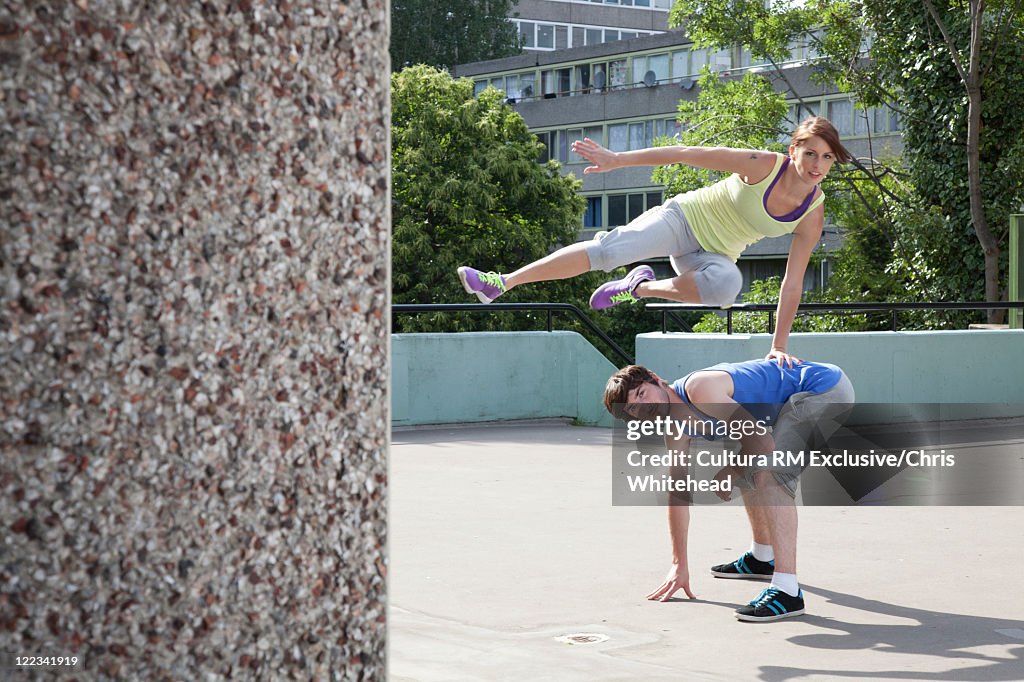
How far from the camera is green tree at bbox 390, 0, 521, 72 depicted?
64625 millimetres

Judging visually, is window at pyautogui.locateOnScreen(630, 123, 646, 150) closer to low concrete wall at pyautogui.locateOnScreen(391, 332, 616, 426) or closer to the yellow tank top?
low concrete wall at pyautogui.locateOnScreen(391, 332, 616, 426)

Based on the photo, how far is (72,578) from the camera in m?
2.12

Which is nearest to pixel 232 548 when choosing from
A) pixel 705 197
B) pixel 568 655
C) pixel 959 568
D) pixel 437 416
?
pixel 568 655

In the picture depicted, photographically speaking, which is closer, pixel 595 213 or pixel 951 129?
pixel 951 129

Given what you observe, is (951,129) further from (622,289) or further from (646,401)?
(646,401)

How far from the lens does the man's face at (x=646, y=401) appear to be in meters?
6.02

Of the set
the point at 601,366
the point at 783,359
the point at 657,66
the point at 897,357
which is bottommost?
the point at 601,366

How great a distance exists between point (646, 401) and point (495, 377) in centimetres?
928

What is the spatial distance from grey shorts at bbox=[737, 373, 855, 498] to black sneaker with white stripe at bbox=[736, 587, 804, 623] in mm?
474

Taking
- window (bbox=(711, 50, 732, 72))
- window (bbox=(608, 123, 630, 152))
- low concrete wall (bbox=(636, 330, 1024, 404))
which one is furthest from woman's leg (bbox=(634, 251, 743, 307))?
window (bbox=(608, 123, 630, 152))

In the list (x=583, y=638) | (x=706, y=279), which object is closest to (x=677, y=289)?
(x=706, y=279)

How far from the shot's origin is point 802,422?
20.3 ft

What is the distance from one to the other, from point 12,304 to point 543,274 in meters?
4.48

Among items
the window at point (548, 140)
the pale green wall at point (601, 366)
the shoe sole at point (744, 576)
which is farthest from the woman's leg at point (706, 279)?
the window at point (548, 140)
